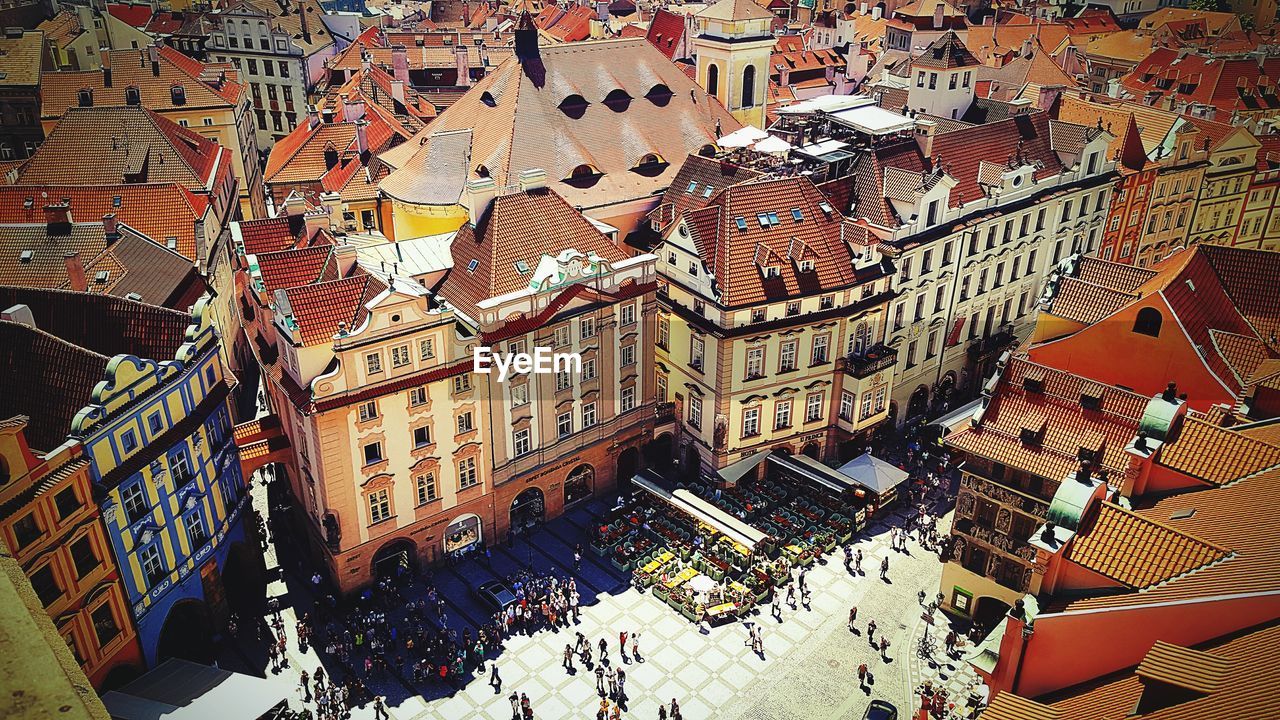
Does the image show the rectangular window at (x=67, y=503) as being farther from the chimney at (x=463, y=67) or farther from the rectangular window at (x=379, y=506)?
the chimney at (x=463, y=67)

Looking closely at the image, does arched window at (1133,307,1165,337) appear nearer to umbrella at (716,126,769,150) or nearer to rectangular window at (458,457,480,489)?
umbrella at (716,126,769,150)

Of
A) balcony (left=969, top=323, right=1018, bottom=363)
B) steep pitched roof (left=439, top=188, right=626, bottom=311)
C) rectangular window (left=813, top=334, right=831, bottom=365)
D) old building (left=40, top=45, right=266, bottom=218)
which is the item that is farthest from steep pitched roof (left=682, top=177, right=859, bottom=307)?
old building (left=40, top=45, right=266, bottom=218)

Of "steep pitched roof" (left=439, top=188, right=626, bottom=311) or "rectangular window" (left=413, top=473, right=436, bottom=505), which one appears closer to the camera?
"rectangular window" (left=413, top=473, right=436, bottom=505)

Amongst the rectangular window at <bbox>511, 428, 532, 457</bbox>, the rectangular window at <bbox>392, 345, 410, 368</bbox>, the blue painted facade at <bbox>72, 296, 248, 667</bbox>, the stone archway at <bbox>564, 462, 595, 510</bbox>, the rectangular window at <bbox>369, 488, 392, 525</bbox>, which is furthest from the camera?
the stone archway at <bbox>564, 462, 595, 510</bbox>

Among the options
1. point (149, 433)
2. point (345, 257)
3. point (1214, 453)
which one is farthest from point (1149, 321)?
point (149, 433)

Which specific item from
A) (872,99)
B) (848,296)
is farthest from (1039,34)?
(848,296)

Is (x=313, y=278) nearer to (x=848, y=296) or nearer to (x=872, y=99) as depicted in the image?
(x=848, y=296)

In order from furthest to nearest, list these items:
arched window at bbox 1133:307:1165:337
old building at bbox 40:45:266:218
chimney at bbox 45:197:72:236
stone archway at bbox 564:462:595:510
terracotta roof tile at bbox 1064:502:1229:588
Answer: old building at bbox 40:45:266:218, stone archway at bbox 564:462:595:510, chimney at bbox 45:197:72:236, arched window at bbox 1133:307:1165:337, terracotta roof tile at bbox 1064:502:1229:588

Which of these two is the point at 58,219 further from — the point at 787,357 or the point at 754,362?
the point at 787,357
